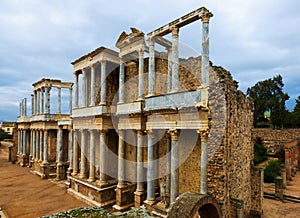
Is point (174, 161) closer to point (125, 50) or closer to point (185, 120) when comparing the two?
point (185, 120)

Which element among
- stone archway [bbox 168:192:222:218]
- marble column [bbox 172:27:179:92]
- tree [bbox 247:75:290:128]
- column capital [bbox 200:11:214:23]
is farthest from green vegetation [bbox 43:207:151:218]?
tree [bbox 247:75:290:128]

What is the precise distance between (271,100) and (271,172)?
2718 centimetres

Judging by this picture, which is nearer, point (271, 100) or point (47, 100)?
point (47, 100)

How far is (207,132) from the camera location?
8.91 meters

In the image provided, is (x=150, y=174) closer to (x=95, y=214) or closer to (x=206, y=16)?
(x=95, y=214)

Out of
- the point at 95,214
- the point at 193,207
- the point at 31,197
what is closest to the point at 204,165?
the point at 193,207

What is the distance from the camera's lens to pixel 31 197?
15891 millimetres

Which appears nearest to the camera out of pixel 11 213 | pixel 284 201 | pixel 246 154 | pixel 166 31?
pixel 166 31

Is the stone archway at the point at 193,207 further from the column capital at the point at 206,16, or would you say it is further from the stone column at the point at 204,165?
the column capital at the point at 206,16

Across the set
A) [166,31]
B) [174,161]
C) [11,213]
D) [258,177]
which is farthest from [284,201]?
[11,213]

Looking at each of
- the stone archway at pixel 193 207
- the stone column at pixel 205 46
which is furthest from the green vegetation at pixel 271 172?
the stone archway at pixel 193 207

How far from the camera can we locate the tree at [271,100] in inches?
1670

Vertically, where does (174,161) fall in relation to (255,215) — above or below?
above

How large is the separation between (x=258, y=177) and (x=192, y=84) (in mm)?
6646
